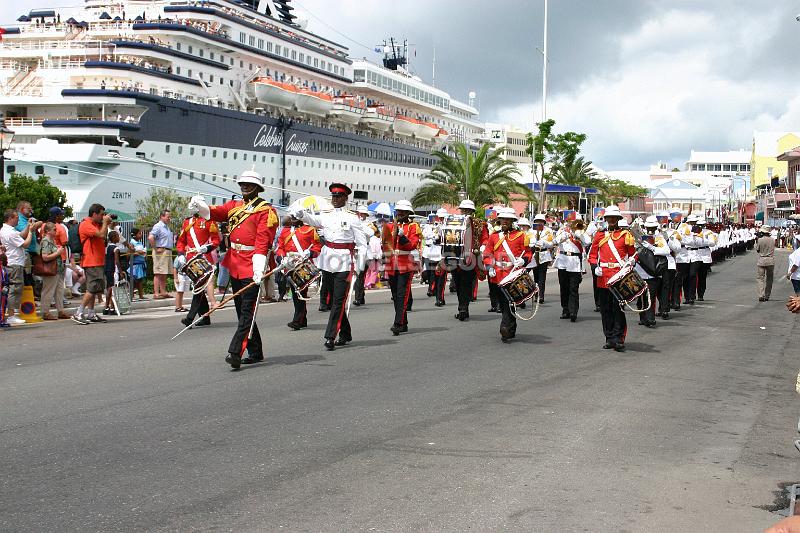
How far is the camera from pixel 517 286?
1323cm

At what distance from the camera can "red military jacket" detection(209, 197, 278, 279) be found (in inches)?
410

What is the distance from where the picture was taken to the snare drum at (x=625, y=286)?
12555mm

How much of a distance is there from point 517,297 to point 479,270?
3.60m

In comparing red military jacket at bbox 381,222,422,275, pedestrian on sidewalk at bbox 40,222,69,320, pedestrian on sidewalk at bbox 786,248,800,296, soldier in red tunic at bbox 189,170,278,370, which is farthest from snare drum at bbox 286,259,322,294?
pedestrian on sidewalk at bbox 786,248,800,296

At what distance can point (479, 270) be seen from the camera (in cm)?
1681

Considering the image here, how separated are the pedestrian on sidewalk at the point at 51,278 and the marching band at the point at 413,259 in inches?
85.2

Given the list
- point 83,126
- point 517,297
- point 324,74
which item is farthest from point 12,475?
point 324,74

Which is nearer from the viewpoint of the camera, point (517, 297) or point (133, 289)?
point (517, 297)

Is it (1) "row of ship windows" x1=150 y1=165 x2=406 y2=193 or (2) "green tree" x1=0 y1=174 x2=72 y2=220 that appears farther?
(1) "row of ship windows" x1=150 y1=165 x2=406 y2=193

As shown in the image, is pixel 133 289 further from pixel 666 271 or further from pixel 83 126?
pixel 83 126

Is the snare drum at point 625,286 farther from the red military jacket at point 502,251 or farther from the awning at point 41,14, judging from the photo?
the awning at point 41,14

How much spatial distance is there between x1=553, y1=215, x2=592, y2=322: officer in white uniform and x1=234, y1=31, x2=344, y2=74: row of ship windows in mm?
37675

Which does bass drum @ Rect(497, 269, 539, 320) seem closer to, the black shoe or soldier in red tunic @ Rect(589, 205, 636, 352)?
soldier in red tunic @ Rect(589, 205, 636, 352)

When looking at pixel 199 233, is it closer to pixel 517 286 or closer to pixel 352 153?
pixel 517 286
